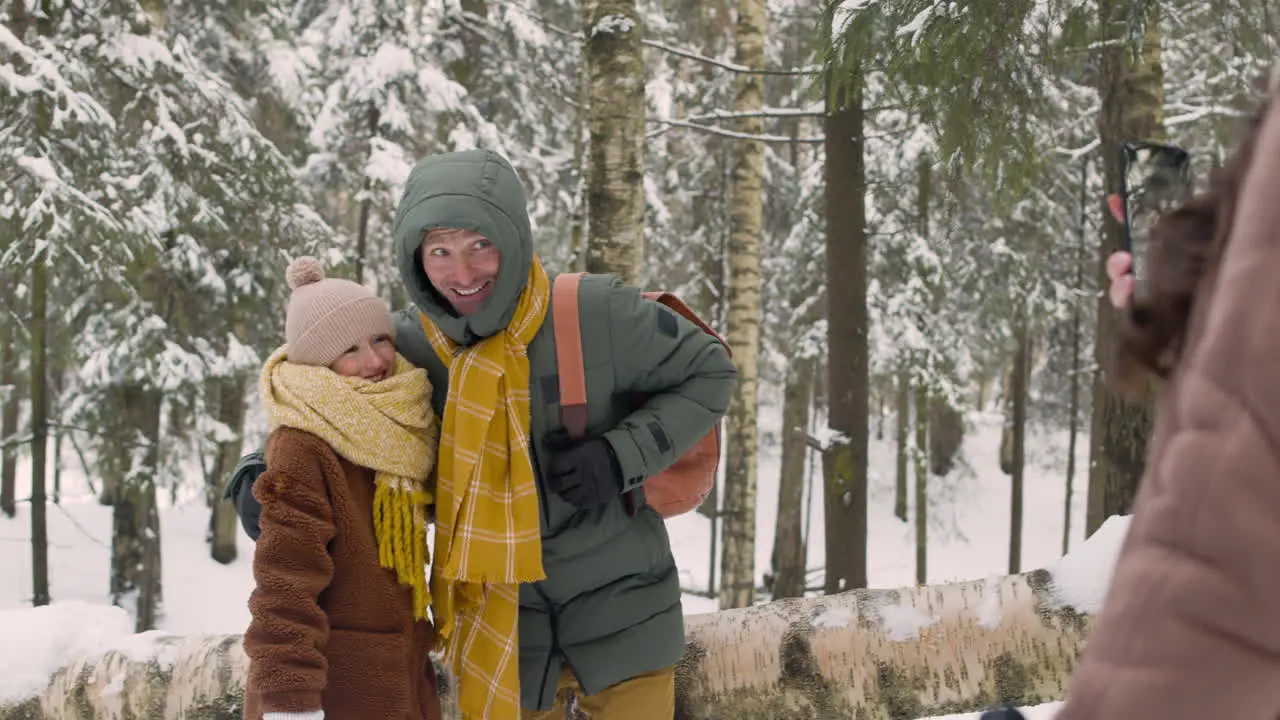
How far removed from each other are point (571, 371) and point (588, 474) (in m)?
0.29

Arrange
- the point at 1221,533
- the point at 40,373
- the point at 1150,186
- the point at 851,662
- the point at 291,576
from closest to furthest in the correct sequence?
the point at 1221,533
the point at 1150,186
the point at 291,576
the point at 851,662
the point at 40,373

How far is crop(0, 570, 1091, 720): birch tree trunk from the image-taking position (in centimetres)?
315

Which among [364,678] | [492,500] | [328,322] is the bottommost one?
[364,678]

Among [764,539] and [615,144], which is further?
[764,539]

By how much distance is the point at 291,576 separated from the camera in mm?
2393

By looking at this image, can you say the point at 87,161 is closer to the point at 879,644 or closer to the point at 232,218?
the point at 232,218

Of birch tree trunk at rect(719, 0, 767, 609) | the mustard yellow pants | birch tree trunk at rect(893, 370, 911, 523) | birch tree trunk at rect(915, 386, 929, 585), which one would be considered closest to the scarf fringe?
the mustard yellow pants

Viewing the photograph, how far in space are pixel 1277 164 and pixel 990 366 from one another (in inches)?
861

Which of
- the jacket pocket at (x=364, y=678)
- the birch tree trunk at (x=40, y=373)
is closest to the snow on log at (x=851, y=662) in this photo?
the jacket pocket at (x=364, y=678)

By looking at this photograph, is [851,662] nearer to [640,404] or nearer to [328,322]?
[640,404]

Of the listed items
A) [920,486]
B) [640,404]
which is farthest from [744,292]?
[640,404]

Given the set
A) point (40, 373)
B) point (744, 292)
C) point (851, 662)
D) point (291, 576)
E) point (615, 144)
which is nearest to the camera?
point (291, 576)

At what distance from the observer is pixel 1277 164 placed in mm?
671

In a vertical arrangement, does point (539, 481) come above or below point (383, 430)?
below
